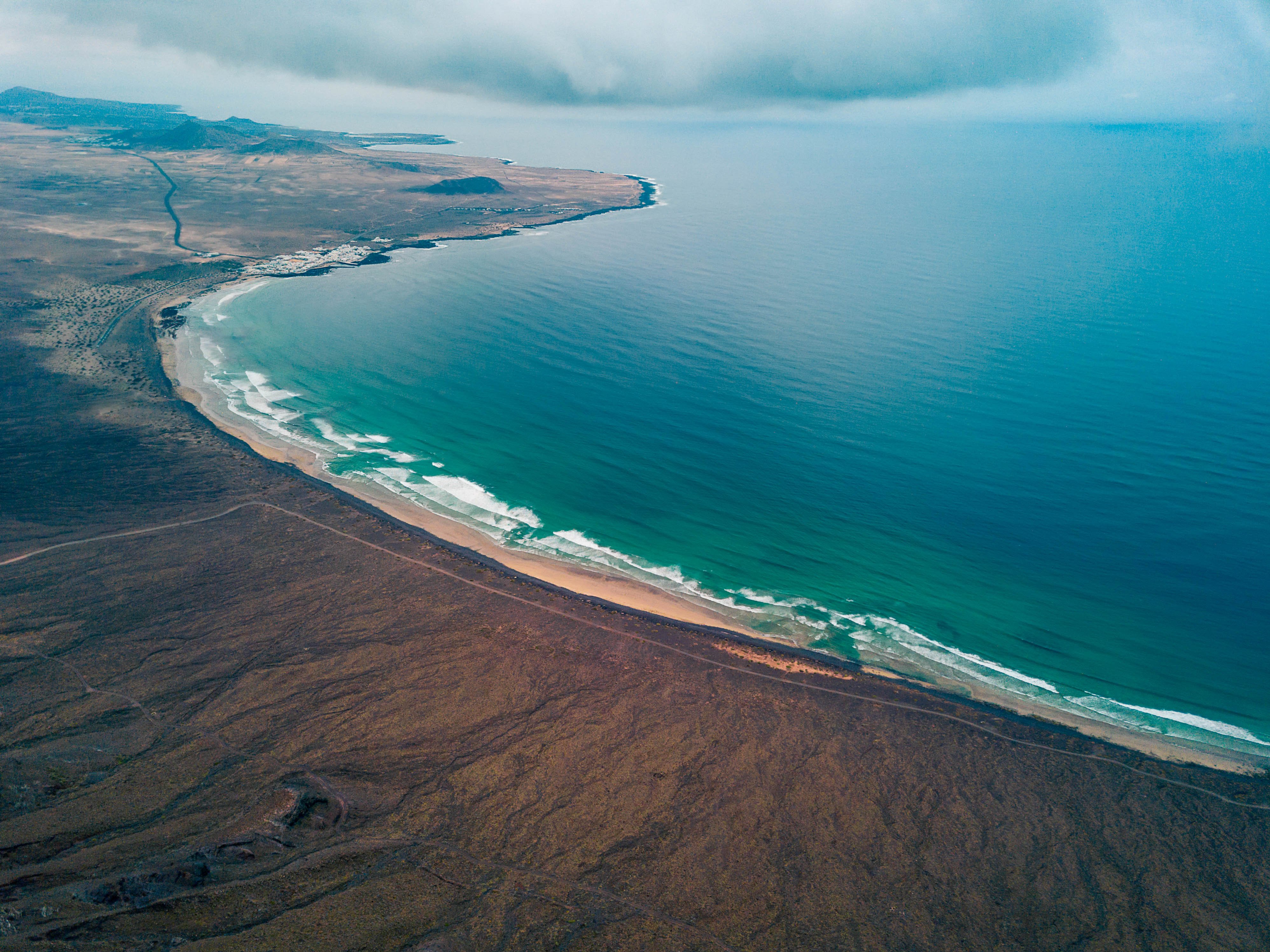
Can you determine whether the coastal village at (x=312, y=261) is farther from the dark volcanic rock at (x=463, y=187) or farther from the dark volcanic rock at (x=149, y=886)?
the dark volcanic rock at (x=149, y=886)

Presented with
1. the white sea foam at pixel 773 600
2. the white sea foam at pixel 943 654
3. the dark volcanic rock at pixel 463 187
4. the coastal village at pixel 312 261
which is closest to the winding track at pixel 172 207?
the coastal village at pixel 312 261

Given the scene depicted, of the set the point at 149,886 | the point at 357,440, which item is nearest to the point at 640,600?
the point at 149,886

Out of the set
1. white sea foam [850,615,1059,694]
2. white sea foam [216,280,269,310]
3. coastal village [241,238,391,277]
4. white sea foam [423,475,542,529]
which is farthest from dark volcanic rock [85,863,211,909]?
coastal village [241,238,391,277]

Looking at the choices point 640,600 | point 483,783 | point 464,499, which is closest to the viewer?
point 483,783

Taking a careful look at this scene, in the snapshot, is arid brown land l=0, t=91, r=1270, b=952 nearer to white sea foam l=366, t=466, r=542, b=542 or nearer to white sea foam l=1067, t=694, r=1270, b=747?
white sea foam l=1067, t=694, r=1270, b=747

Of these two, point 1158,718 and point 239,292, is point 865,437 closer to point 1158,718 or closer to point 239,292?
point 1158,718

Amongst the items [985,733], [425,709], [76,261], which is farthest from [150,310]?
[985,733]
